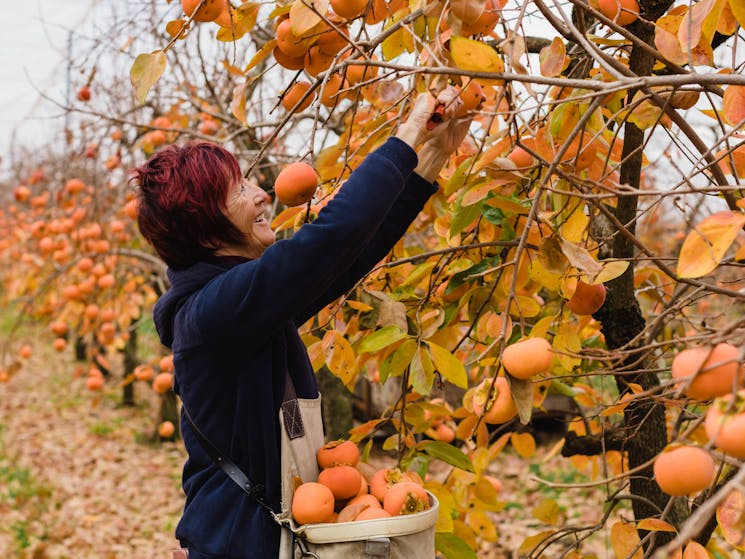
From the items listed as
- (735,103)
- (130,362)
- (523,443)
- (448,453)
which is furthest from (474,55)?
(130,362)

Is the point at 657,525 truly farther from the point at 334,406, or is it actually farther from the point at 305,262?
the point at 334,406

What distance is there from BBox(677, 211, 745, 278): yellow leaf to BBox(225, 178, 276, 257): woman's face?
729 mm

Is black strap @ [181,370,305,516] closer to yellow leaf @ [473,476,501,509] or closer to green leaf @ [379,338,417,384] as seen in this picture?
green leaf @ [379,338,417,384]

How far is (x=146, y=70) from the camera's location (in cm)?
111

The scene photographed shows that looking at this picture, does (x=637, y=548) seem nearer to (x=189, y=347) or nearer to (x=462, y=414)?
(x=462, y=414)

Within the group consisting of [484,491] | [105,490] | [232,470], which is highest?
[232,470]

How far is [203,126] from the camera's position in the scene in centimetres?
362

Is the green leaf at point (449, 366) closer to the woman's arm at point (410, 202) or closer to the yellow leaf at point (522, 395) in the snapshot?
the woman's arm at point (410, 202)

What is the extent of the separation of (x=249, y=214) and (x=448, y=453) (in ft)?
2.02

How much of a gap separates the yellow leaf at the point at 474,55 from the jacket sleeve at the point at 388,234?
1.24 feet

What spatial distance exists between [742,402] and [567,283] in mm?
529

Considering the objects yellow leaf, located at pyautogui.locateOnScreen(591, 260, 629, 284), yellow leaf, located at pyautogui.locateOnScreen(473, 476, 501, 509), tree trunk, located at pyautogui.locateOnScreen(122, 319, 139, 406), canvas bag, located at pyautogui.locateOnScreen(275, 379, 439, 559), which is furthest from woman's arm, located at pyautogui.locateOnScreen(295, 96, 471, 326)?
tree trunk, located at pyautogui.locateOnScreen(122, 319, 139, 406)

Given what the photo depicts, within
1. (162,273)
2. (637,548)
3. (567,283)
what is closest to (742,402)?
(567,283)

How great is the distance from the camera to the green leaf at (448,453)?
1.43m
